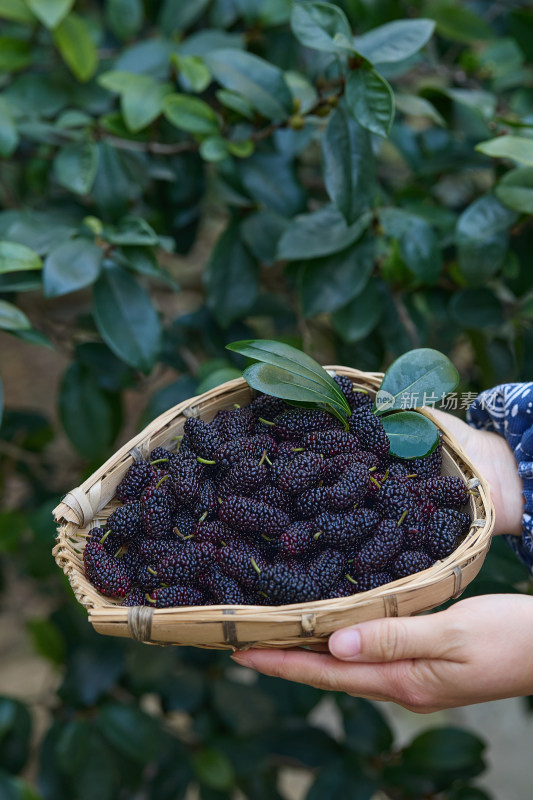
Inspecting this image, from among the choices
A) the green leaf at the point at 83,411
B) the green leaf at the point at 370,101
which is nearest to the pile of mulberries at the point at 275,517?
the green leaf at the point at 370,101

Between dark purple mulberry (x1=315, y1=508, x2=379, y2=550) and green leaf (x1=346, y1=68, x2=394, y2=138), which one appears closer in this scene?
dark purple mulberry (x1=315, y1=508, x2=379, y2=550)

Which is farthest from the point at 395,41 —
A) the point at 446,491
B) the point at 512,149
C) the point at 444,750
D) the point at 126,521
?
the point at 444,750

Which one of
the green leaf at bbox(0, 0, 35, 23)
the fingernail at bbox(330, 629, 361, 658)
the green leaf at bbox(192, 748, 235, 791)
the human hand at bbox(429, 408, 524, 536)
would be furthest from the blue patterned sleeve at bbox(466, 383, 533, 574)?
the green leaf at bbox(0, 0, 35, 23)

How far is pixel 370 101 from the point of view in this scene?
927 millimetres

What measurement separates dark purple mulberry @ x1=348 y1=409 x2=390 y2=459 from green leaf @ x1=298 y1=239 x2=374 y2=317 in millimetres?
340

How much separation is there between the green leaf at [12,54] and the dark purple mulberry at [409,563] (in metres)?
1.16

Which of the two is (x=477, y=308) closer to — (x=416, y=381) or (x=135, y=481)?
(x=416, y=381)

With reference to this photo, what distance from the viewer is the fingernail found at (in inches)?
27.9

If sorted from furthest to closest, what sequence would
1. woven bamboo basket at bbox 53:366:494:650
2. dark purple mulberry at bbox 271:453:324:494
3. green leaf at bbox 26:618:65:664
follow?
green leaf at bbox 26:618:65:664 → dark purple mulberry at bbox 271:453:324:494 → woven bamboo basket at bbox 53:366:494:650

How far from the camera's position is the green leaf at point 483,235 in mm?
1137

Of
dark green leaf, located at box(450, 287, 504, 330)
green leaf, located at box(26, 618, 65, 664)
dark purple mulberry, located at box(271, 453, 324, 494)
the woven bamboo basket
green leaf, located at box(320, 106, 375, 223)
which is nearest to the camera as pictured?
the woven bamboo basket

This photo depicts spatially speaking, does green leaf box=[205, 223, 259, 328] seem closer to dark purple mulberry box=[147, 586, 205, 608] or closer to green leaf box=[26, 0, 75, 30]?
green leaf box=[26, 0, 75, 30]

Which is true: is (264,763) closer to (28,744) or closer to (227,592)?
(28,744)

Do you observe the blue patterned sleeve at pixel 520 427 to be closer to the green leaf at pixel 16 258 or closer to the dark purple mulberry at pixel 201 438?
the dark purple mulberry at pixel 201 438
